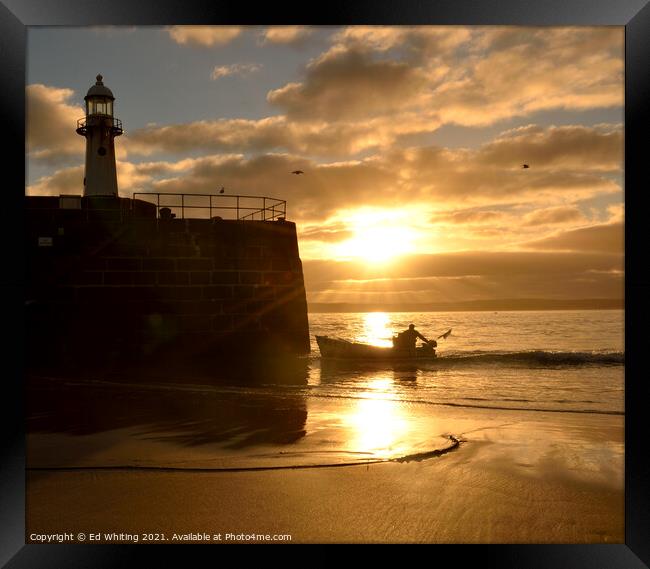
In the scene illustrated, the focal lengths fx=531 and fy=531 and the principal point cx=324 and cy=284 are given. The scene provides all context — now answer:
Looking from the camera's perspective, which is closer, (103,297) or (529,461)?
(529,461)

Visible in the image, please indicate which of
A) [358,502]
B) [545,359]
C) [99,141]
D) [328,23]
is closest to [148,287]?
[99,141]

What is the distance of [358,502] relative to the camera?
4961mm

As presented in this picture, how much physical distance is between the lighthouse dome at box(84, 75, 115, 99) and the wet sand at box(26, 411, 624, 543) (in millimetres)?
23197

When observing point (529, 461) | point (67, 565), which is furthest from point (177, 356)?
point (67, 565)

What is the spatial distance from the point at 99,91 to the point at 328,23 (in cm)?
2464

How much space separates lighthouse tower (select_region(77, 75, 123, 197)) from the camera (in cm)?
2441

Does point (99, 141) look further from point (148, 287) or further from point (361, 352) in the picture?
point (361, 352)

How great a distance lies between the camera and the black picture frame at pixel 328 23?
3.91 m

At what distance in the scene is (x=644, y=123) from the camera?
4.02 meters

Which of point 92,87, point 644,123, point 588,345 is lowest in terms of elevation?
point 588,345

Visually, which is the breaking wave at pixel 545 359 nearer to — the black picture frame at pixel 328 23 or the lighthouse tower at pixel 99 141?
the lighthouse tower at pixel 99 141

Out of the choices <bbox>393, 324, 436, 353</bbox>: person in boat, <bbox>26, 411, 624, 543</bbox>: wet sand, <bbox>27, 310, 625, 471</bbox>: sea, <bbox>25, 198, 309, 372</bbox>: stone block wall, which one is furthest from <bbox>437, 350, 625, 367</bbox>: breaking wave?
<bbox>26, 411, 624, 543</bbox>: wet sand

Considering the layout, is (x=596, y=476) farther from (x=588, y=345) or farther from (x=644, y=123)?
(x=588, y=345)

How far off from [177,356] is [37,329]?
15.0 feet
